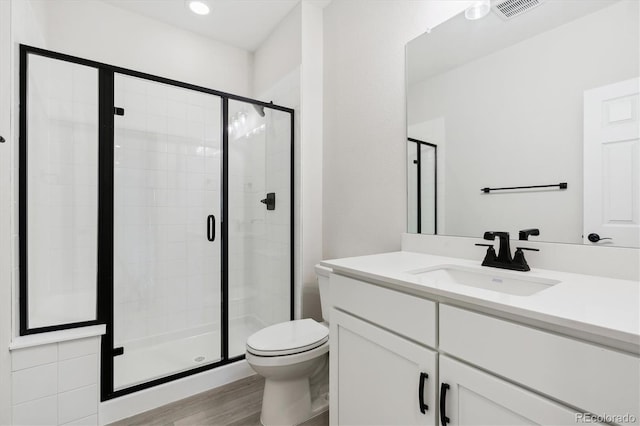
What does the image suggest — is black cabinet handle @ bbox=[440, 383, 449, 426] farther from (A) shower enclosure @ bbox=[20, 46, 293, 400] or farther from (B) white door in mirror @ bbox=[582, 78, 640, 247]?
(A) shower enclosure @ bbox=[20, 46, 293, 400]

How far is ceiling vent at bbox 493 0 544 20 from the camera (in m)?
1.17

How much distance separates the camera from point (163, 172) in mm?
2305

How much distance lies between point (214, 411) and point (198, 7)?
2677 millimetres

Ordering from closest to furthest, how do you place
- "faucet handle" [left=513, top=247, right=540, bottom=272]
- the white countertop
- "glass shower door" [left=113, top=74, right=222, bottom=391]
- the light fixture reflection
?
the white countertop < "faucet handle" [left=513, top=247, right=540, bottom=272] < the light fixture reflection < "glass shower door" [left=113, top=74, right=222, bottom=391]

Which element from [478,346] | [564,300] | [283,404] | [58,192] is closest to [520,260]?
[564,300]

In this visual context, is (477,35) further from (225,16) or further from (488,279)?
(225,16)

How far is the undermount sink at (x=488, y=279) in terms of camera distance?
976 millimetres

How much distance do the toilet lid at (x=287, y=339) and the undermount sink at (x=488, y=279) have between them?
0.74m

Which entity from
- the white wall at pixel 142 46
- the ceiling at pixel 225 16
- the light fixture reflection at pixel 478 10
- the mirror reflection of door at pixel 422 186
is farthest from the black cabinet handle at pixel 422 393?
the white wall at pixel 142 46

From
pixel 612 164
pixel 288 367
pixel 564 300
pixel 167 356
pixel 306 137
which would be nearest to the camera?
pixel 564 300

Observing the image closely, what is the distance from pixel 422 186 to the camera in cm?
157

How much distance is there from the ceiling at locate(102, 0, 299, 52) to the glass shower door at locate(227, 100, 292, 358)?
728mm

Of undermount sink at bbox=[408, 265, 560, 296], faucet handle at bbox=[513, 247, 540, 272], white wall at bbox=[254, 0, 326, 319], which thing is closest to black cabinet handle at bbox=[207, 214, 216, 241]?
white wall at bbox=[254, 0, 326, 319]

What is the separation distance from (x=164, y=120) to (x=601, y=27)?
2467mm
